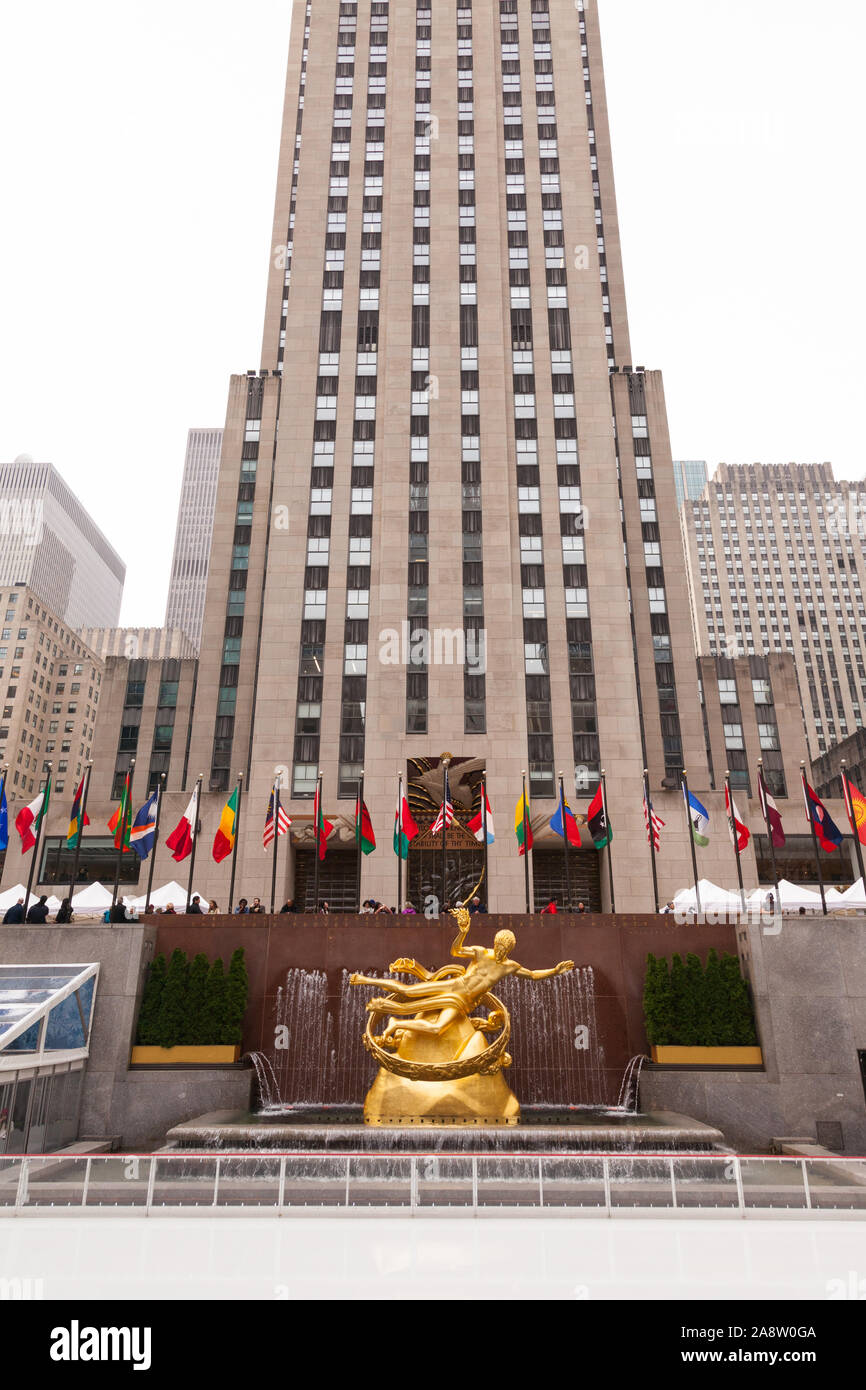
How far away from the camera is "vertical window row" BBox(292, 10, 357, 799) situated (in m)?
51.6

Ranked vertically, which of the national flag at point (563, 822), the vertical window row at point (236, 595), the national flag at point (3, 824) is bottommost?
the national flag at point (3, 824)

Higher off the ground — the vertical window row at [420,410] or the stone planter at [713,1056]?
the vertical window row at [420,410]

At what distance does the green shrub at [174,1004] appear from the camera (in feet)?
81.8

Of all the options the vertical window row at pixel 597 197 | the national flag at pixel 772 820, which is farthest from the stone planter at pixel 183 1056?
the vertical window row at pixel 597 197

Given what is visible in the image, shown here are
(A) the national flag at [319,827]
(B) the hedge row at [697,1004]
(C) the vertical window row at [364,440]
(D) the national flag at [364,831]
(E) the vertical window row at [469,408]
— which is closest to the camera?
(B) the hedge row at [697,1004]

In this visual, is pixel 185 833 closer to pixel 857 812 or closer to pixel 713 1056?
pixel 713 1056

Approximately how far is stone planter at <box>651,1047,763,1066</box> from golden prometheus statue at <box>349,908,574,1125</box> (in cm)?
617

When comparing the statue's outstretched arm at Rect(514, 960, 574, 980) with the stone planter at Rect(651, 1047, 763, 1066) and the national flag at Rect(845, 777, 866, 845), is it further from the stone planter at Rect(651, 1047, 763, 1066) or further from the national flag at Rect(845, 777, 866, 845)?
the national flag at Rect(845, 777, 866, 845)

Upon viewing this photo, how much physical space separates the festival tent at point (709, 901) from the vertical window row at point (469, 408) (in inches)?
760

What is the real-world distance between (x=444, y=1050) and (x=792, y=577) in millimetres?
120388

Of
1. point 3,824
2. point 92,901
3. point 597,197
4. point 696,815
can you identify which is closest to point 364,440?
point 696,815

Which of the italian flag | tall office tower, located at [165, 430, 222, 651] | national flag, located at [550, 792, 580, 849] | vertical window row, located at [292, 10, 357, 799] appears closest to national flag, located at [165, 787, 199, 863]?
the italian flag

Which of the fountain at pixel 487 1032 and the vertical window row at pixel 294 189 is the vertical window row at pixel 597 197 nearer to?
the vertical window row at pixel 294 189
